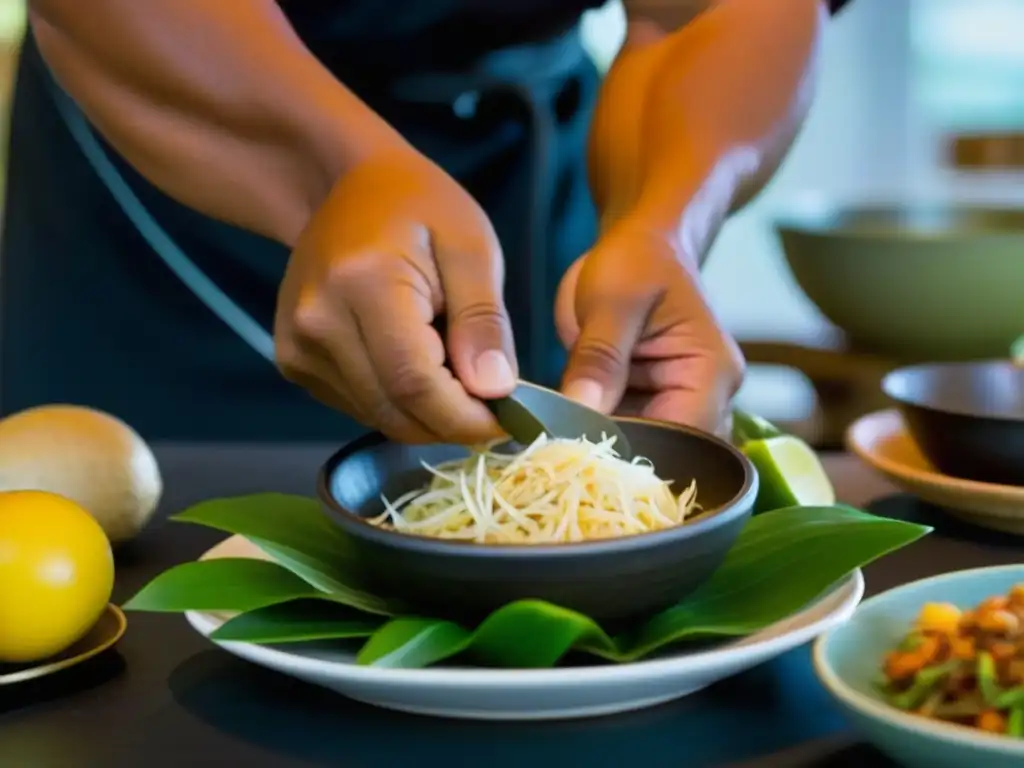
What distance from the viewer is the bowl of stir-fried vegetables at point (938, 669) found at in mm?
478

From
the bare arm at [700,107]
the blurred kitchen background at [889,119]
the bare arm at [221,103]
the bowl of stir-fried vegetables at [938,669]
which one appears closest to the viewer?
the bowl of stir-fried vegetables at [938,669]

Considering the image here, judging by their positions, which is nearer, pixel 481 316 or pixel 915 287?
pixel 481 316

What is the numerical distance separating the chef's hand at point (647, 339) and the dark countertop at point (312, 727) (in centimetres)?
25

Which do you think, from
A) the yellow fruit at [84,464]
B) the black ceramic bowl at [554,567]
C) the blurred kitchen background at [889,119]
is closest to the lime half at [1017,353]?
the black ceramic bowl at [554,567]

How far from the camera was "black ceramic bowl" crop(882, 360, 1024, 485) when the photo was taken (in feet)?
2.77

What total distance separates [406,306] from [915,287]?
2.69 feet

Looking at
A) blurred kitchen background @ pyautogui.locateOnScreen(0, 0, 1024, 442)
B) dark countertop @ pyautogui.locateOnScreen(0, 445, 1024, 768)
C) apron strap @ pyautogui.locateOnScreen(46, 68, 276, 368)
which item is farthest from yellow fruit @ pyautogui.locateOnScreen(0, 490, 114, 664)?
blurred kitchen background @ pyautogui.locateOnScreen(0, 0, 1024, 442)

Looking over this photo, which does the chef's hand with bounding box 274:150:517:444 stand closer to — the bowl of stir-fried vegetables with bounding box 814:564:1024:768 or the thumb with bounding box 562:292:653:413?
the thumb with bounding box 562:292:653:413

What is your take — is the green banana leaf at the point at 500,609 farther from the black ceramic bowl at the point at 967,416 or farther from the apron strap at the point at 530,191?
the apron strap at the point at 530,191

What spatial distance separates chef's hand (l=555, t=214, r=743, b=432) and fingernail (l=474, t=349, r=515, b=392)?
0.08 meters

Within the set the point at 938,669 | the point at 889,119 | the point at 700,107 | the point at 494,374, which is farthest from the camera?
the point at 889,119

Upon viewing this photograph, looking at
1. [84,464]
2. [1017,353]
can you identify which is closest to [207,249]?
[84,464]

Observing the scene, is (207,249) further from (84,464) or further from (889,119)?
(889,119)

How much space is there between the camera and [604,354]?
0.84 meters
